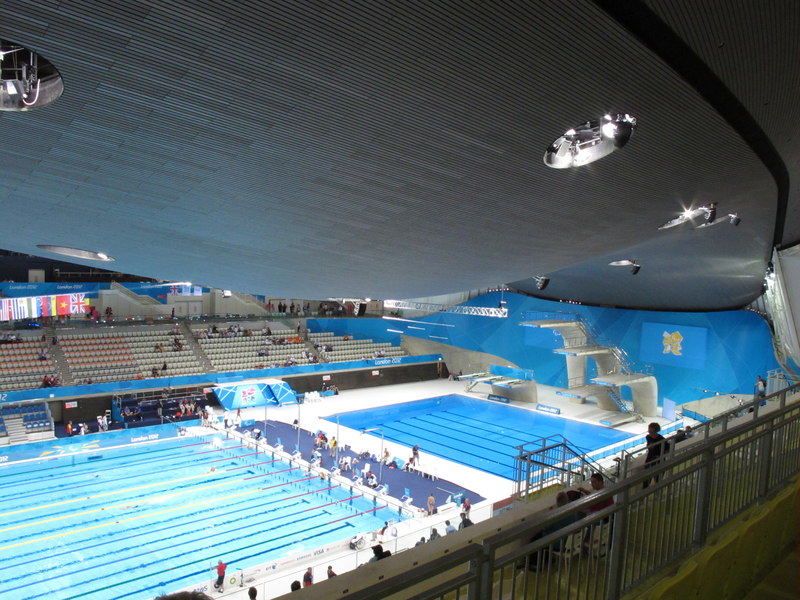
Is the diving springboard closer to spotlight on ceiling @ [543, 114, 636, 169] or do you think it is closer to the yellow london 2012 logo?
the yellow london 2012 logo

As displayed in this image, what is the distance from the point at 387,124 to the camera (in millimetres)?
5262

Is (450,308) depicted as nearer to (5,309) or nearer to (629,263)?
(629,263)

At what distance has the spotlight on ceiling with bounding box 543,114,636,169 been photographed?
562cm

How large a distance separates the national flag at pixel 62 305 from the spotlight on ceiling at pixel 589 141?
77.7 feet

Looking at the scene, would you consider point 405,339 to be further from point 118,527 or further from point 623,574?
point 623,574

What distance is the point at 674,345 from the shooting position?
996 inches

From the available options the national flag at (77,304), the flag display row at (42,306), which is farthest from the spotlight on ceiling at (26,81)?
the national flag at (77,304)

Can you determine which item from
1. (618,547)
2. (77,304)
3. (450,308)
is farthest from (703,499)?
(450,308)

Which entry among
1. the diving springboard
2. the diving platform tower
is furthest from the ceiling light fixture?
the diving platform tower

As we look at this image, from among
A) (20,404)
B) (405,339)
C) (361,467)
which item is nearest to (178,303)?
(20,404)

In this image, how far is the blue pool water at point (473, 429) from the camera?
20552 millimetres

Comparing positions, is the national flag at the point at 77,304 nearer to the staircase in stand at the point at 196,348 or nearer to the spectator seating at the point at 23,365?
the spectator seating at the point at 23,365

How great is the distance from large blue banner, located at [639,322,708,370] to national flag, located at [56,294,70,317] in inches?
1022

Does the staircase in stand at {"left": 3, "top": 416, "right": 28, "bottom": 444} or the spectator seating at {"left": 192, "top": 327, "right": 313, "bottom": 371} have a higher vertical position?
the spectator seating at {"left": 192, "top": 327, "right": 313, "bottom": 371}
